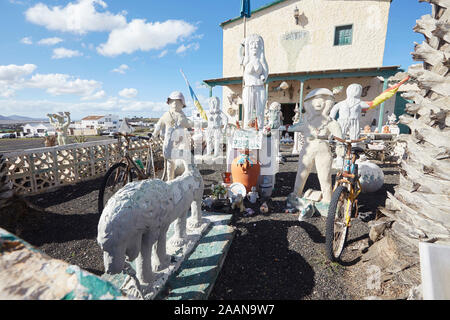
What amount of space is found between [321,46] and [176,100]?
12.6 meters

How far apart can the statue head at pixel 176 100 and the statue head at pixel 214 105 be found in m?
4.27

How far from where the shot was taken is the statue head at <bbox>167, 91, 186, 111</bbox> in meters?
3.59

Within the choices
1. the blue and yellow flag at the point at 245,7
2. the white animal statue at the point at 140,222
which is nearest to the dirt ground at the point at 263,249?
the white animal statue at the point at 140,222

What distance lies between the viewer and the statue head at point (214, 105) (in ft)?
25.8

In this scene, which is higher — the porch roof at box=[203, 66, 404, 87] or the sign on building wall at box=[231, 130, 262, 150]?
the porch roof at box=[203, 66, 404, 87]

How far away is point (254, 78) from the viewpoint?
540 centimetres

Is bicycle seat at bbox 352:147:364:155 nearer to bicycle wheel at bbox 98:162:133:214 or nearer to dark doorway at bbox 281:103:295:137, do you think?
bicycle wheel at bbox 98:162:133:214

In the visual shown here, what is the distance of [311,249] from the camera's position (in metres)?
2.86

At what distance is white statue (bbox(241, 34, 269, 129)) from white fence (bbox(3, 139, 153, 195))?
281 centimetres

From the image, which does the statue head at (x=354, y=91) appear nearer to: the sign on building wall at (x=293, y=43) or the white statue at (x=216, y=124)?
the white statue at (x=216, y=124)

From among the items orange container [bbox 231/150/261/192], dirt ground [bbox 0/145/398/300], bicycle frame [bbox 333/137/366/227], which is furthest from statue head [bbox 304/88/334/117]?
dirt ground [bbox 0/145/398/300]

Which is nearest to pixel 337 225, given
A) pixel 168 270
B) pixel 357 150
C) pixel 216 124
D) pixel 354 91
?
pixel 357 150

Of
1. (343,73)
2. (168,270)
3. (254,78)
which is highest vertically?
(343,73)

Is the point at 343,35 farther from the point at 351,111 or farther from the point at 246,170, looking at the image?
the point at 246,170
